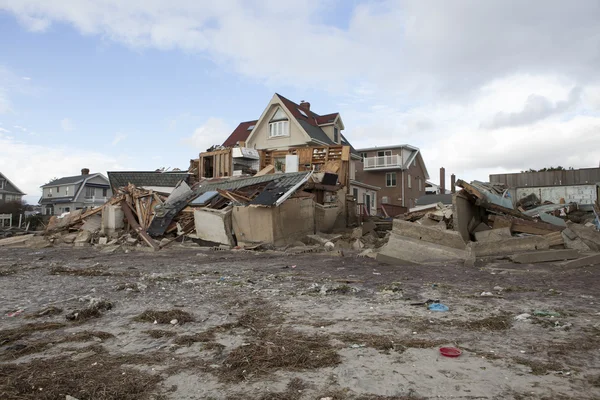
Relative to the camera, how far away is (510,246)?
10531 mm

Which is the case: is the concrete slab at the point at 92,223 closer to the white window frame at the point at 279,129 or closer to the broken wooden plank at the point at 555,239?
the white window frame at the point at 279,129

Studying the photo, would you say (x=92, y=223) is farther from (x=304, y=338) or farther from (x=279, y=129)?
(x=304, y=338)

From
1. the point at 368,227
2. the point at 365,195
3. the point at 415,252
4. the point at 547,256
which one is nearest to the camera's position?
the point at 547,256

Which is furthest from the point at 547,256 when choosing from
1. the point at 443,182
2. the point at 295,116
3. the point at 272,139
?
the point at 443,182

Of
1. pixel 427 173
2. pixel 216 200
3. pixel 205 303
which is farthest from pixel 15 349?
pixel 427 173

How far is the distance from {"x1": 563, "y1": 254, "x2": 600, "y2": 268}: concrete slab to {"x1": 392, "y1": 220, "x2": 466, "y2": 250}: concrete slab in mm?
2137

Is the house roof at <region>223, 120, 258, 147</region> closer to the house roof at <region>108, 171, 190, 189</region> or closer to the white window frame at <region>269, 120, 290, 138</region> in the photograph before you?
the white window frame at <region>269, 120, 290, 138</region>

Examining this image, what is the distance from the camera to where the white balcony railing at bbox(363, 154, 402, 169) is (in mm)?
37844

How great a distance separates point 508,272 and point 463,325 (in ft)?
15.2

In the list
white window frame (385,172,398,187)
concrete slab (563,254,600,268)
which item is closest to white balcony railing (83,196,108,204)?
white window frame (385,172,398,187)

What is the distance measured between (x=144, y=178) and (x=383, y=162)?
21159 mm

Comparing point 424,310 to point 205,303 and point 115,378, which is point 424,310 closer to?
point 205,303

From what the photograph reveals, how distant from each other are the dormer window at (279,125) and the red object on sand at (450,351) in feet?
88.7

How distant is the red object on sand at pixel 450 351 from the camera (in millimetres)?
3725
